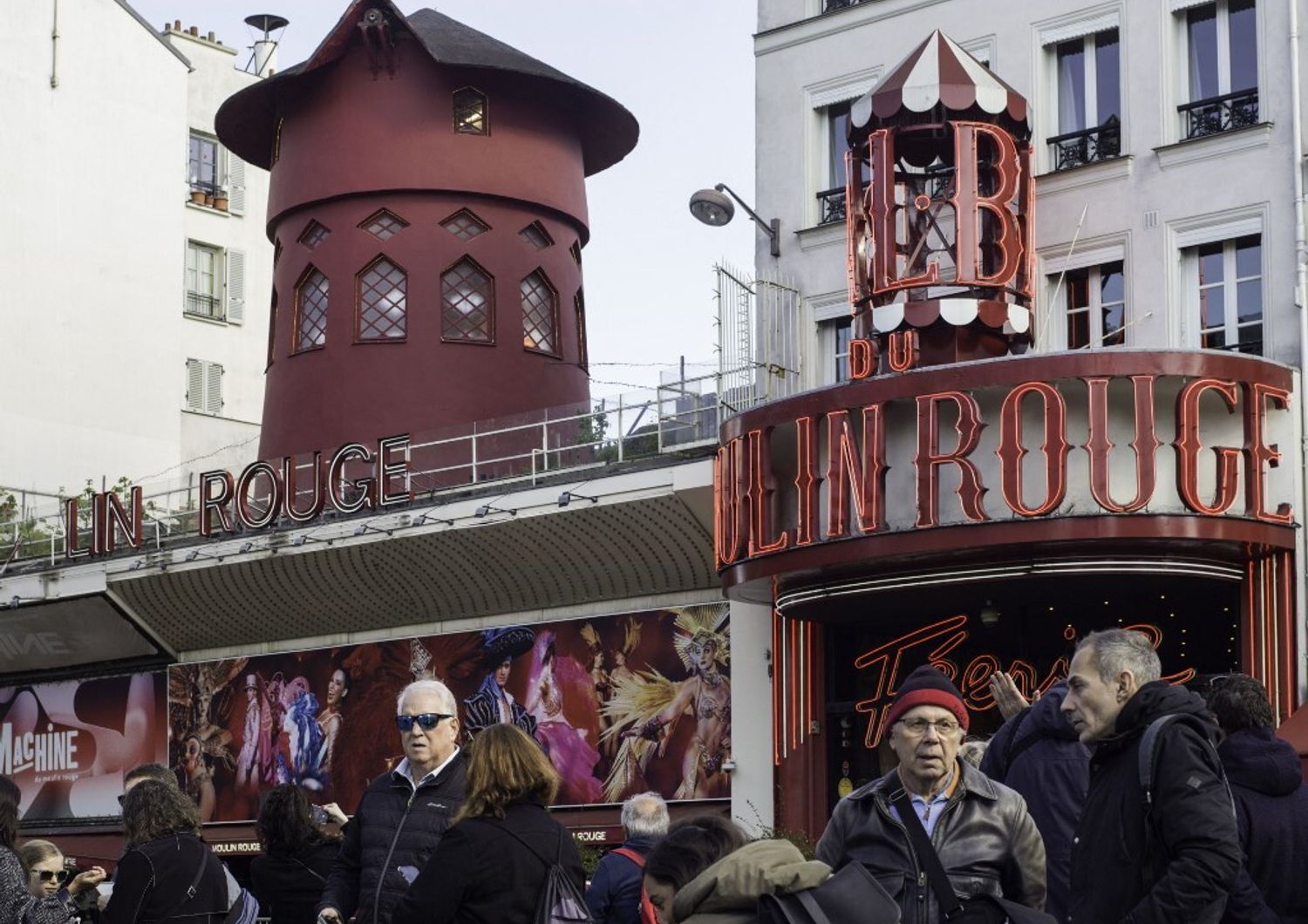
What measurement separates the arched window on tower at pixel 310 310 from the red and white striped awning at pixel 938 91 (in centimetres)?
1125

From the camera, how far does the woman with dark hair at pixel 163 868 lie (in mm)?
8352

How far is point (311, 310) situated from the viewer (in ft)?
96.4

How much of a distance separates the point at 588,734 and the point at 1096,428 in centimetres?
780

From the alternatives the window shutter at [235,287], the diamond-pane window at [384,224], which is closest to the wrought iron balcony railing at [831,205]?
the diamond-pane window at [384,224]

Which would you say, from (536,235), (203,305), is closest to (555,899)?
(536,235)

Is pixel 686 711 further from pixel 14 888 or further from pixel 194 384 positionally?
pixel 194 384

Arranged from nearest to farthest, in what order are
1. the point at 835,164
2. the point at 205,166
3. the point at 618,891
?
the point at 618,891 < the point at 835,164 < the point at 205,166

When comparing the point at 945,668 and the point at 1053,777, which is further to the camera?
the point at 945,668

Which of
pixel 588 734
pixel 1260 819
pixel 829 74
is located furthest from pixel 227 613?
pixel 1260 819

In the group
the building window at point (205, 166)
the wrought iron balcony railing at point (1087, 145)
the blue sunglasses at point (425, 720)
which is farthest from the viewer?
the building window at point (205, 166)

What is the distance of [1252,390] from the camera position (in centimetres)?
1775

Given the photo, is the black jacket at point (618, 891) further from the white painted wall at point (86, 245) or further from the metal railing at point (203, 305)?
the metal railing at point (203, 305)

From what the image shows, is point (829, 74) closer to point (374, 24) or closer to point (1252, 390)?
point (1252, 390)

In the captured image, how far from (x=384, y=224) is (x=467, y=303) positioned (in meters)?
1.50
